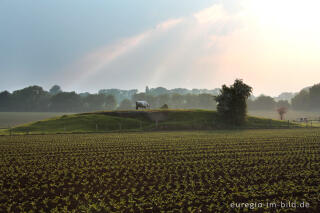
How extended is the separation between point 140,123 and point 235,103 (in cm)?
2974

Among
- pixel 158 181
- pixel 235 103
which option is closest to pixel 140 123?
pixel 235 103

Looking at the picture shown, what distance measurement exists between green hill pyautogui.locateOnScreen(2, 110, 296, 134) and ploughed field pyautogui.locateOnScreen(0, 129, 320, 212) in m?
39.2

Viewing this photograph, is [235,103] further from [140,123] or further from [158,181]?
[158,181]

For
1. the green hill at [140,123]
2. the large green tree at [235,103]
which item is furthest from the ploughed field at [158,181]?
the large green tree at [235,103]

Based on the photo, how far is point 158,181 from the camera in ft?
63.7

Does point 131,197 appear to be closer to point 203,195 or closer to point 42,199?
point 203,195

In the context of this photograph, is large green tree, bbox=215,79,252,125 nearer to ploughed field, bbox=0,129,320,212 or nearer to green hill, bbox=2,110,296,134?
green hill, bbox=2,110,296,134

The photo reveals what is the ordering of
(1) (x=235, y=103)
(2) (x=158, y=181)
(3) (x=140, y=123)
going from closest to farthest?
(2) (x=158, y=181)
(3) (x=140, y=123)
(1) (x=235, y=103)

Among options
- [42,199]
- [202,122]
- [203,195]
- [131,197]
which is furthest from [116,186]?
[202,122]

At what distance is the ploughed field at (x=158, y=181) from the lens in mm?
15141

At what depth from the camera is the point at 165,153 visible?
1230 inches

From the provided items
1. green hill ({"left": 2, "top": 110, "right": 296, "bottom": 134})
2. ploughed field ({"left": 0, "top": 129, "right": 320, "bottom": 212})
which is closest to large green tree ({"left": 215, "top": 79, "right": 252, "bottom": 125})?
green hill ({"left": 2, "top": 110, "right": 296, "bottom": 134})

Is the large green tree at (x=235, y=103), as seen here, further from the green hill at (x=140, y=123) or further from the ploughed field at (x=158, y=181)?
the ploughed field at (x=158, y=181)

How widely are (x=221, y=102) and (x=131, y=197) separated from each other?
67.0m
